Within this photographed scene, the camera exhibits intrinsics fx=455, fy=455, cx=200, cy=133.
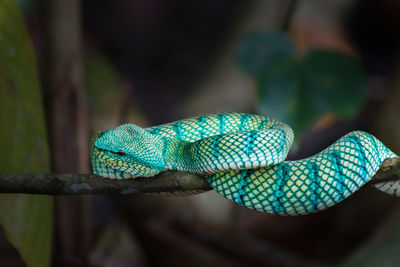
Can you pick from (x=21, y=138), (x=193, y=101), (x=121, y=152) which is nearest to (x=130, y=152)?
(x=121, y=152)

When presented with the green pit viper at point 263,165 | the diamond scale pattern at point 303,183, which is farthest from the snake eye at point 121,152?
the diamond scale pattern at point 303,183

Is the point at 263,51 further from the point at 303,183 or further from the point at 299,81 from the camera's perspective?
the point at 303,183

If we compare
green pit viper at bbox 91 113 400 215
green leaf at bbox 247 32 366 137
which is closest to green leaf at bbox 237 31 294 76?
green leaf at bbox 247 32 366 137

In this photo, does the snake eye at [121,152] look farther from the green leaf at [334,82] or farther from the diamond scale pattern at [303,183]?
the green leaf at [334,82]

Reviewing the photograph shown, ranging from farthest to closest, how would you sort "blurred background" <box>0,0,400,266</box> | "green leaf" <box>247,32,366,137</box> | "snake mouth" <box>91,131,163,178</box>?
1. "green leaf" <box>247,32,366,137</box>
2. "blurred background" <box>0,0,400,266</box>
3. "snake mouth" <box>91,131,163,178</box>

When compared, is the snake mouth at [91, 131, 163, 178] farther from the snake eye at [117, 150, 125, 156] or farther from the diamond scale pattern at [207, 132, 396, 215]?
the diamond scale pattern at [207, 132, 396, 215]

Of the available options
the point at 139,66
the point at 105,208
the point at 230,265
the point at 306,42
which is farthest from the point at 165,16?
the point at 230,265
